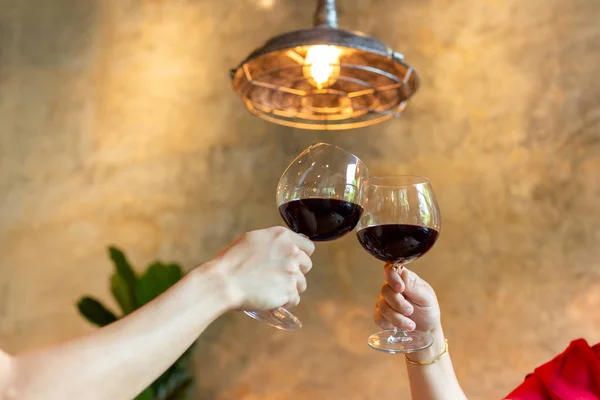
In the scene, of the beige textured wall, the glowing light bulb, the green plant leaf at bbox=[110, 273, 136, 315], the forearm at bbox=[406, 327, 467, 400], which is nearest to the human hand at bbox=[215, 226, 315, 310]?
the forearm at bbox=[406, 327, 467, 400]

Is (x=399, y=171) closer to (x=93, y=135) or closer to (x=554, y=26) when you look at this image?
(x=554, y=26)

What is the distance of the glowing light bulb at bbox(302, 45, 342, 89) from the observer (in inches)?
65.3

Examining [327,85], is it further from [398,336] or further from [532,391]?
[532,391]

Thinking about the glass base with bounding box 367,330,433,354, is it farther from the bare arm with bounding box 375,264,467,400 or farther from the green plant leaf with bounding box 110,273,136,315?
the green plant leaf with bounding box 110,273,136,315

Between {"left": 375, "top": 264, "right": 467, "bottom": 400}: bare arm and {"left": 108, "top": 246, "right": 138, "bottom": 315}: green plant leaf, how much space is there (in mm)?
1462

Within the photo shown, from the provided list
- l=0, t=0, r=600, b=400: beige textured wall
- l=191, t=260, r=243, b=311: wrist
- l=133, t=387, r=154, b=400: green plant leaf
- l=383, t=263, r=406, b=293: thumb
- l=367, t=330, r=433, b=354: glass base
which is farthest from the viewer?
l=0, t=0, r=600, b=400: beige textured wall

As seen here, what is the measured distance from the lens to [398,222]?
Result: 110 cm

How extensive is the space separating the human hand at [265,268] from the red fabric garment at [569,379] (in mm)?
832

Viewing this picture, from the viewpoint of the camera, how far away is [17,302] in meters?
2.94

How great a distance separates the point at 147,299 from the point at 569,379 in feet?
5.08

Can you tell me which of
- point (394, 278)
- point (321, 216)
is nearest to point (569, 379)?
A: point (394, 278)

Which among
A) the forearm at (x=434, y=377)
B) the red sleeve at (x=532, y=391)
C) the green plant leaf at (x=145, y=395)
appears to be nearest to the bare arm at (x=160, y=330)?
the forearm at (x=434, y=377)

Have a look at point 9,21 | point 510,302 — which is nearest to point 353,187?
point 510,302

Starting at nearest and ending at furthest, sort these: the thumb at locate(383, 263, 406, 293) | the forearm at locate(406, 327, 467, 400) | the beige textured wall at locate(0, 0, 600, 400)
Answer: the thumb at locate(383, 263, 406, 293), the forearm at locate(406, 327, 467, 400), the beige textured wall at locate(0, 0, 600, 400)
